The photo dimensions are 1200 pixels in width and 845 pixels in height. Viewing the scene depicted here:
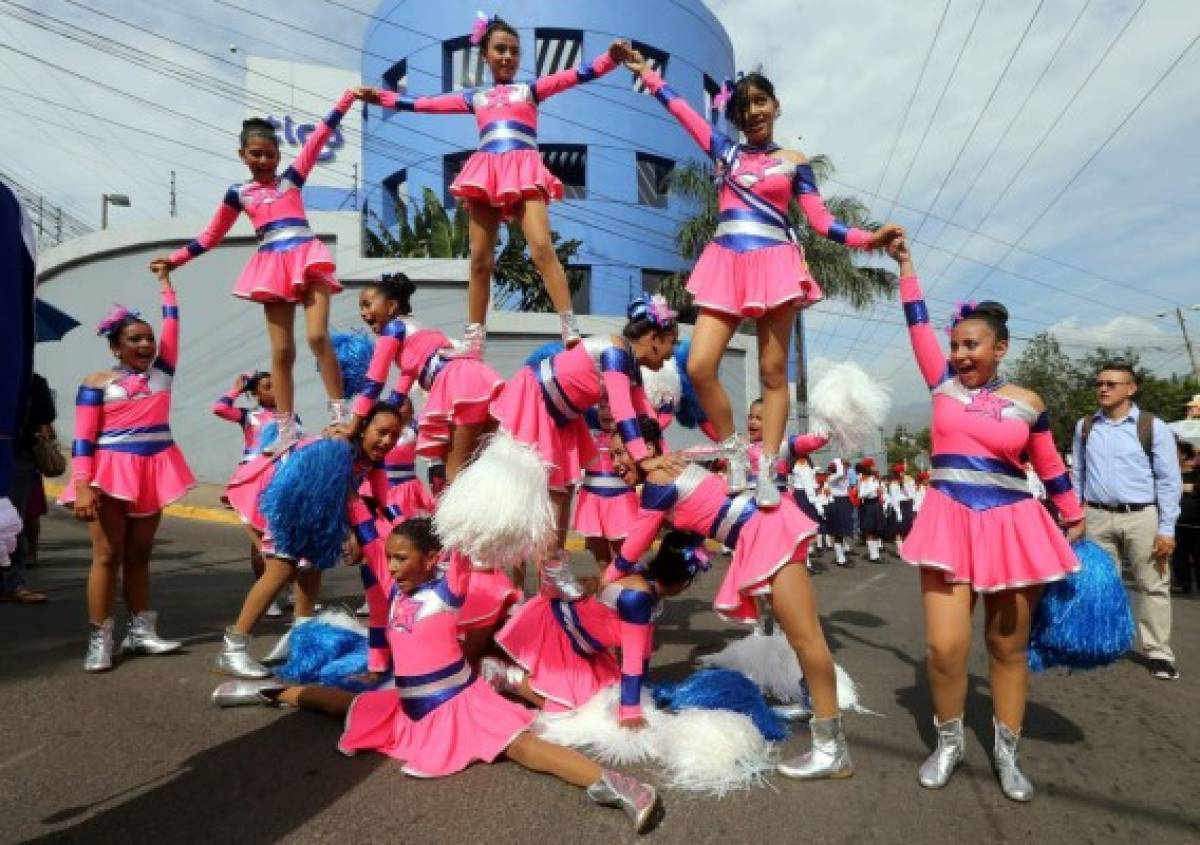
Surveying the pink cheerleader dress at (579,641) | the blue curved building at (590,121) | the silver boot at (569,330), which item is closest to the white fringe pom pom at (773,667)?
the pink cheerleader dress at (579,641)

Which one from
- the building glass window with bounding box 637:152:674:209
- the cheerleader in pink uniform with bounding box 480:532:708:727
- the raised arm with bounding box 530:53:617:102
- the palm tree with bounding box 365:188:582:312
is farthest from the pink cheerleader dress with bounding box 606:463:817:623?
the building glass window with bounding box 637:152:674:209

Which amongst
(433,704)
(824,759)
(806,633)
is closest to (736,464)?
(806,633)

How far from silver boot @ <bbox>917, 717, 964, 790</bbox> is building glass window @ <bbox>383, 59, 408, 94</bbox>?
2911 cm

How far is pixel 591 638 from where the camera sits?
12.4ft

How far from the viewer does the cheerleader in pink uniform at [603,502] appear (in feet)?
14.7

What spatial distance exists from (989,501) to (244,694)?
357cm

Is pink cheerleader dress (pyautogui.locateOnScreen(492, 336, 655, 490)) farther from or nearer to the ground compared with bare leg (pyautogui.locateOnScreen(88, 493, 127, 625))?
farther from the ground

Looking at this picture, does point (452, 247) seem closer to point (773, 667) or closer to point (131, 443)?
point (131, 443)

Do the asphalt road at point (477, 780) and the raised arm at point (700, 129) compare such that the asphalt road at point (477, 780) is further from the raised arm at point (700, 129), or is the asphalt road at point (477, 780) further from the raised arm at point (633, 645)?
the raised arm at point (700, 129)

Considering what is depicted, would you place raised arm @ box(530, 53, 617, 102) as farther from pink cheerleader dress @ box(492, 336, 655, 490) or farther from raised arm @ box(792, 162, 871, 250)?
pink cheerleader dress @ box(492, 336, 655, 490)

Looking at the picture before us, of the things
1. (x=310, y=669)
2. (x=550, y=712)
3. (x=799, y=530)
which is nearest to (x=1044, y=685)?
(x=799, y=530)

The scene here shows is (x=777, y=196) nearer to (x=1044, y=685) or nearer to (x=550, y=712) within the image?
(x=550, y=712)

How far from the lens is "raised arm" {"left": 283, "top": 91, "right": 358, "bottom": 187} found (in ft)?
16.0

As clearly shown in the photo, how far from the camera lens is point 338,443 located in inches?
151
